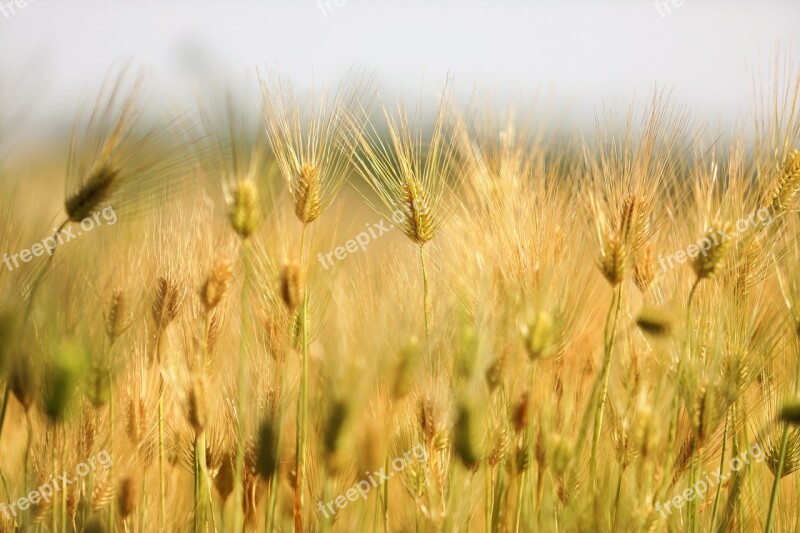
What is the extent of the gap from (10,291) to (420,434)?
2.79 ft

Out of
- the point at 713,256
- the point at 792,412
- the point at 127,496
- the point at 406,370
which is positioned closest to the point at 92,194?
the point at 127,496

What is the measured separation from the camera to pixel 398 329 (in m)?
1.60

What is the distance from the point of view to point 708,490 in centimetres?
168

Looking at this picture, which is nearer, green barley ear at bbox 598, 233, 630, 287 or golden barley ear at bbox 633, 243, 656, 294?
green barley ear at bbox 598, 233, 630, 287

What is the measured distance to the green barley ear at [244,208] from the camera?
1.45 metres

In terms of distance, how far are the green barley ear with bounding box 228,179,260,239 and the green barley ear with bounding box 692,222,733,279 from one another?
89 cm

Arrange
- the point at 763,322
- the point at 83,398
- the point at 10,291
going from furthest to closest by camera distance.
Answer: the point at 763,322
the point at 83,398
the point at 10,291

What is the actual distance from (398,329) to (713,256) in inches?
25.8

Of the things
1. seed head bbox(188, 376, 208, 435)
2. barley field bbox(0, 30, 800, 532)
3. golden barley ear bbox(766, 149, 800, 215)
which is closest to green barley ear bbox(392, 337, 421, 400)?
barley field bbox(0, 30, 800, 532)

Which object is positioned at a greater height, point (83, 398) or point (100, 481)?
point (83, 398)

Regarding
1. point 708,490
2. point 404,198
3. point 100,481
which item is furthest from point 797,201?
point 100,481

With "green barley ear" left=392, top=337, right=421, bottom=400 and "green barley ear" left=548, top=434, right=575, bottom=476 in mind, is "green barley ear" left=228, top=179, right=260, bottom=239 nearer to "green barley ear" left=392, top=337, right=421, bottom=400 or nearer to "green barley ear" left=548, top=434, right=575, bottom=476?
"green barley ear" left=392, top=337, right=421, bottom=400

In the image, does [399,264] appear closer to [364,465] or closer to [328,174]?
[328,174]

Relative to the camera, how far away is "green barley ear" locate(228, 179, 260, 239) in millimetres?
1445
